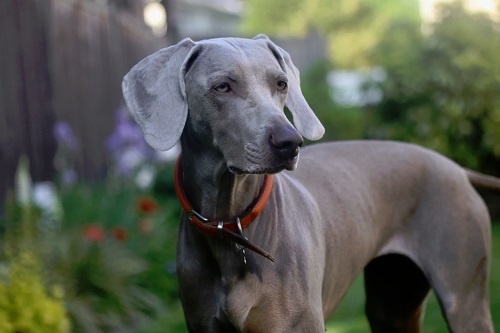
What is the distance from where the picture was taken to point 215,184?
11.1 ft

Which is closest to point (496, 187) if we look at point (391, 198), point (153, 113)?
point (391, 198)

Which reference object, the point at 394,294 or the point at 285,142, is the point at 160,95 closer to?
the point at 285,142

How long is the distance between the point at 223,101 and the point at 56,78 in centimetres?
536

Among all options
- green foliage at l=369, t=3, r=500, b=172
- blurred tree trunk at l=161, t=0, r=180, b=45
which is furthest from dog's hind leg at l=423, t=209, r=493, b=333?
blurred tree trunk at l=161, t=0, r=180, b=45

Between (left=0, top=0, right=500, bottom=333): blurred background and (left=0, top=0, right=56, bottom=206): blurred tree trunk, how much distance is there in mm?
14

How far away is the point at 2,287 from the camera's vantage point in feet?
14.3

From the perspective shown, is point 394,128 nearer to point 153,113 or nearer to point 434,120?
point 434,120

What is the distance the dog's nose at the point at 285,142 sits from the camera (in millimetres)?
2965

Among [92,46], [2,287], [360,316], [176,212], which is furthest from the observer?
[92,46]

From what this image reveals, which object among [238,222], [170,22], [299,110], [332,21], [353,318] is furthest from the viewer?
[332,21]

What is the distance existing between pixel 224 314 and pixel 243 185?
50 cm

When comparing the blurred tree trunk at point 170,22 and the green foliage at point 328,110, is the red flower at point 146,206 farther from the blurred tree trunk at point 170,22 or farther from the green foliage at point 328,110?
the blurred tree trunk at point 170,22

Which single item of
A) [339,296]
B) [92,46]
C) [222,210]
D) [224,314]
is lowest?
[92,46]

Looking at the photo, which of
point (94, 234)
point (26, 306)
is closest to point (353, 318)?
point (94, 234)
